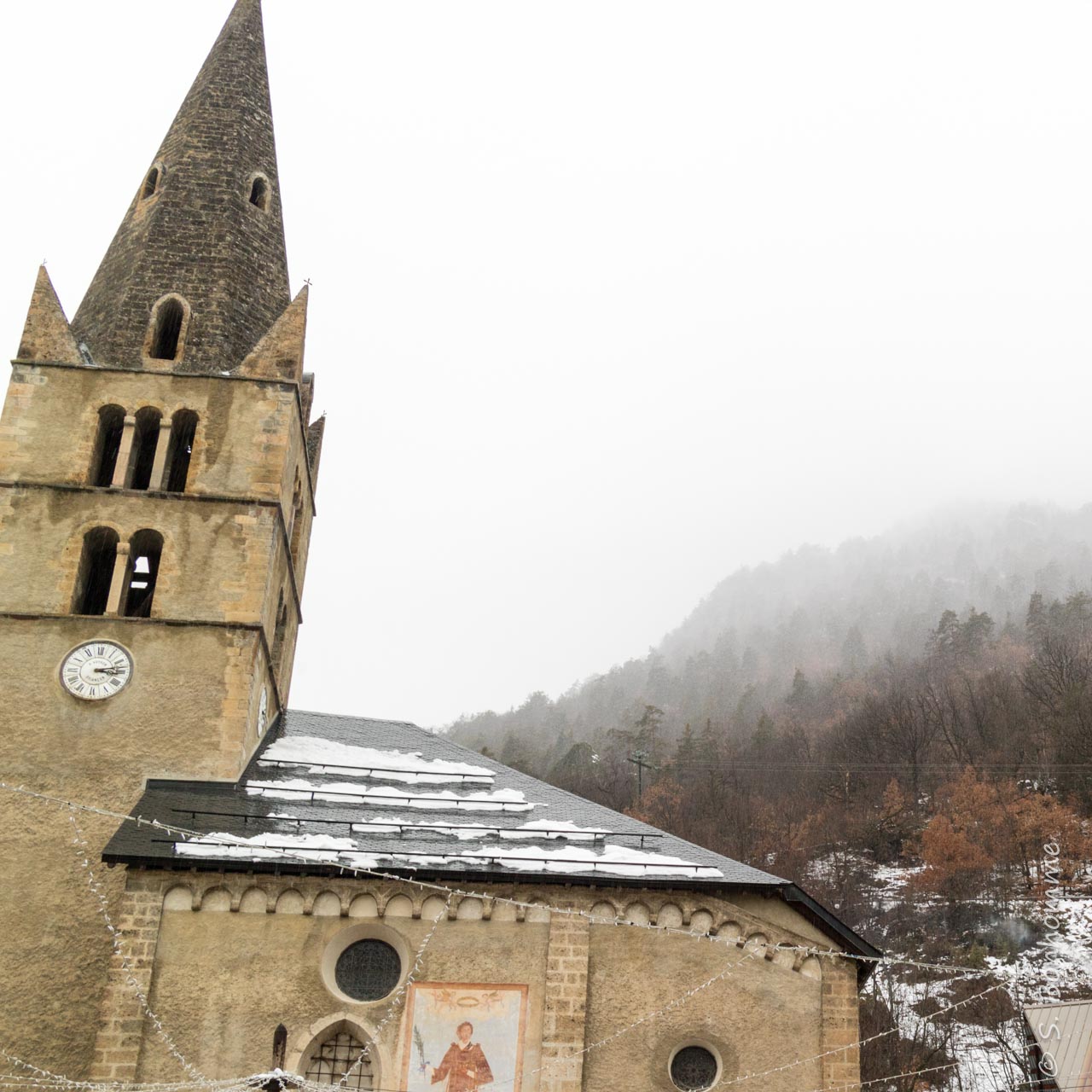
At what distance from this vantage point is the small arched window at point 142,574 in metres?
24.0

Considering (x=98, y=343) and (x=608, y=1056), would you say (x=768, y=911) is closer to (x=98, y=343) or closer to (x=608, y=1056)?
(x=608, y=1056)

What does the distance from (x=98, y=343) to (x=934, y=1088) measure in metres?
33.9

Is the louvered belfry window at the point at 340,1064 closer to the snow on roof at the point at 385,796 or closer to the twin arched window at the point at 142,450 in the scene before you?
the snow on roof at the point at 385,796

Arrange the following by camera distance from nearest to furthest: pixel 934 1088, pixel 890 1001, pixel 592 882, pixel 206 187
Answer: pixel 592 882 < pixel 206 187 < pixel 934 1088 < pixel 890 1001

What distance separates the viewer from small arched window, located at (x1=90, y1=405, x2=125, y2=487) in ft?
81.7

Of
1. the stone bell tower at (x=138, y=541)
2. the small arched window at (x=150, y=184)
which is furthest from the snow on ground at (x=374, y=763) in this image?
the small arched window at (x=150, y=184)

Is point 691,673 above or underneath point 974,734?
above

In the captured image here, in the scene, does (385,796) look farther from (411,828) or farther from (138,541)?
(138,541)

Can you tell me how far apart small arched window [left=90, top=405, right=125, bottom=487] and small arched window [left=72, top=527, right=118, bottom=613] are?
3.63 ft

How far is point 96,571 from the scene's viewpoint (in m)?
25.2

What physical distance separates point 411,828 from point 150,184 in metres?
17.0

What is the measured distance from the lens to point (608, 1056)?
1870 centimetres

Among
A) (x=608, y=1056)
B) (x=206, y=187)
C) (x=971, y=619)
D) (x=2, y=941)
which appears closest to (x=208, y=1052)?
(x=2, y=941)

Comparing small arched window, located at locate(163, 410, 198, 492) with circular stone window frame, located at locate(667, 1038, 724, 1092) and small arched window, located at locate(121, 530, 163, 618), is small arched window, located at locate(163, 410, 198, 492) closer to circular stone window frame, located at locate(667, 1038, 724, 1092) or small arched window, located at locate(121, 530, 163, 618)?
small arched window, located at locate(121, 530, 163, 618)
